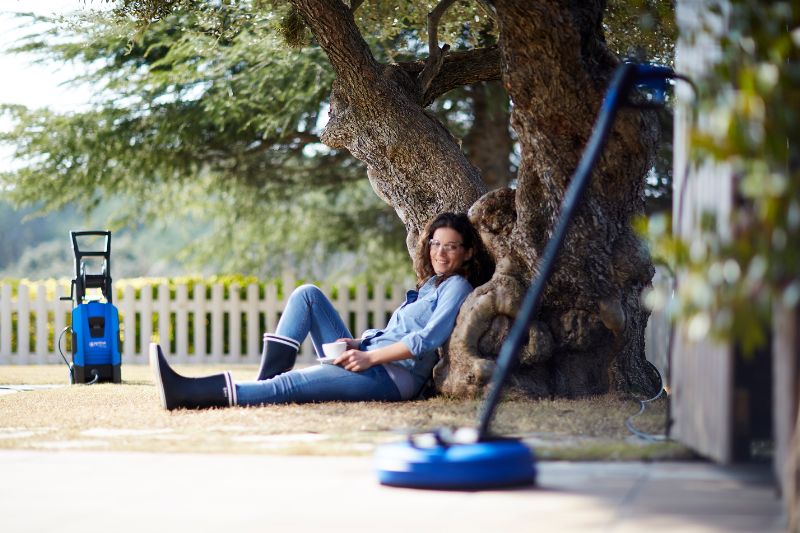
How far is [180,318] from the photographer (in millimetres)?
12312

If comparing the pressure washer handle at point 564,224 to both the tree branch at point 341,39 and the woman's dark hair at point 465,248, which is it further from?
the tree branch at point 341,39

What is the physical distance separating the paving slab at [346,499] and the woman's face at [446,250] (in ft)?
6.87

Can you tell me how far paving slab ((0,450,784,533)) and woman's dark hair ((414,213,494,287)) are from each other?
2.22 metres

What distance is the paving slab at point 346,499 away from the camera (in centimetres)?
256

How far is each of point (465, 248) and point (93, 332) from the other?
356 cm

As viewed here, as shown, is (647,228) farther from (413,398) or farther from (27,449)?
(413,398)

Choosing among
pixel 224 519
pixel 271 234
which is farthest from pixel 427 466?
pixel 271 234

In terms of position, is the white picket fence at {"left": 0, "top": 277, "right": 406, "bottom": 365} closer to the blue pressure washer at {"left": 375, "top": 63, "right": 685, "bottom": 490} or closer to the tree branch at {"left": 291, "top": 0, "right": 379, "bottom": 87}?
the tree branch at {"left": 291, "top": 0, "right": 379, "bottom": 87}

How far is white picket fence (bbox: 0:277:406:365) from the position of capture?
12.1 metres

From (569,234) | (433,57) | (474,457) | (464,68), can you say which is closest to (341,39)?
(433,57)

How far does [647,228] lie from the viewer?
246 centimetres

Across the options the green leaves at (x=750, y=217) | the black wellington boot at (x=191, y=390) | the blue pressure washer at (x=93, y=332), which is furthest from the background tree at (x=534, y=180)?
the green leaves at (x=750, y=217)

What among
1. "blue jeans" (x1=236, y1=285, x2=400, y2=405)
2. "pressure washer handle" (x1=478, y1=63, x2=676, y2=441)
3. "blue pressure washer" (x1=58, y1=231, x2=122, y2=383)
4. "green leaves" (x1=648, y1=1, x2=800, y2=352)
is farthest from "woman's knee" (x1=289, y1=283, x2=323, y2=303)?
"green leaves" (x1=648, y1=1, x2=800, y2=352)

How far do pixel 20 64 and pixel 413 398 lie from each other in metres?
9.37
